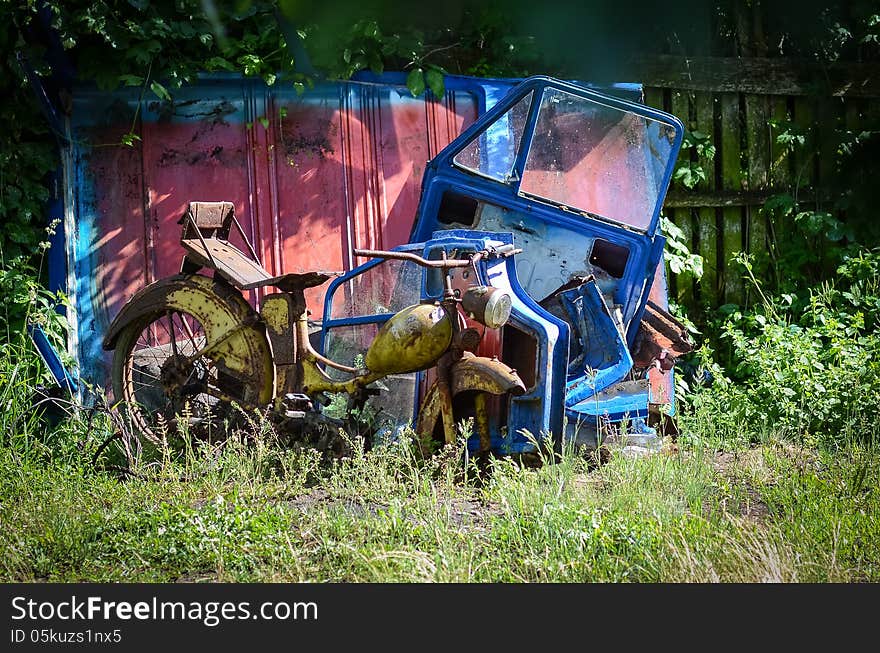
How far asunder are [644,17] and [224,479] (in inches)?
131

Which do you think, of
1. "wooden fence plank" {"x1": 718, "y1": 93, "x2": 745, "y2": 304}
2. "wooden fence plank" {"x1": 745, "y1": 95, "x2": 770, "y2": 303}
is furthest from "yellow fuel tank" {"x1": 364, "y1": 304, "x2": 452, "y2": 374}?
"wooden fence plank" {"x1": 745, "y1": 95, "x2": 770, "y2": 303}

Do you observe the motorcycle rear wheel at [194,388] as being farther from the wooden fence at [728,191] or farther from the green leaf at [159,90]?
the wooden fence at [728,191]

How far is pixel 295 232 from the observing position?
634cm

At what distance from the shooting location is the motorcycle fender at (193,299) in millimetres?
5078

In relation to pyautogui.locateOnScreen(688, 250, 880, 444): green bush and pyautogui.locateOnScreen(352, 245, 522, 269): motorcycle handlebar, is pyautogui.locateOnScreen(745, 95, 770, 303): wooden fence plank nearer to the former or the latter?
pyautogui.locateOnScreen(688, 250, 880, 444): green bush

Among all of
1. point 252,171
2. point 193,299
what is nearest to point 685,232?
point 252,171

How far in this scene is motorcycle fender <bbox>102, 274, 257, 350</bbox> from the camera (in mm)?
5078

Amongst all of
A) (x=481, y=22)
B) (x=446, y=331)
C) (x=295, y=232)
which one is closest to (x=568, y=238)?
(x=446, y=331)

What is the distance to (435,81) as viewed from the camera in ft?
19.6

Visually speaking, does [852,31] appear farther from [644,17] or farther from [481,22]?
[481,22]

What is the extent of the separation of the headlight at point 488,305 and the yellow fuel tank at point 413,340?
0.15 meters

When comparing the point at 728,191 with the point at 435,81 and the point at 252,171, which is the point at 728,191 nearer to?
the point at 435,81

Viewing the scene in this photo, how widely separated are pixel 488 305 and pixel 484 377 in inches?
13.4

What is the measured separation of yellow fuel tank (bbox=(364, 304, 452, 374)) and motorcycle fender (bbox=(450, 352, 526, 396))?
13 cm
